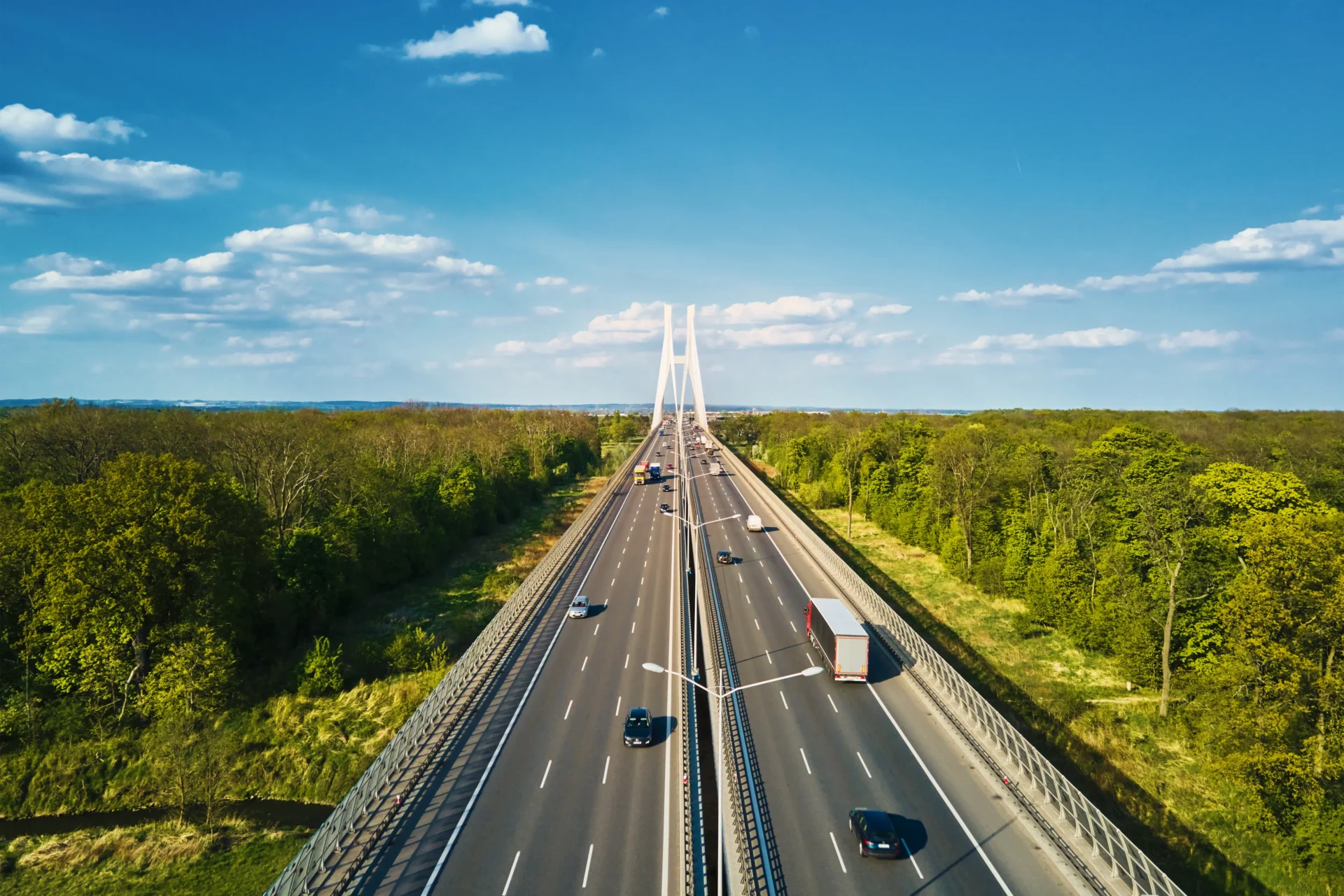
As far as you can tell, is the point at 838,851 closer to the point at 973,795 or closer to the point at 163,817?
the point at 973,795

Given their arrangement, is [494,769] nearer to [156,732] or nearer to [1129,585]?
[156,732]

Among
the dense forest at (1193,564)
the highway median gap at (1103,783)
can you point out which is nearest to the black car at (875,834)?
the highway median gap at (1103,783)

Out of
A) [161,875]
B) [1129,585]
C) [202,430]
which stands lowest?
[161,875]

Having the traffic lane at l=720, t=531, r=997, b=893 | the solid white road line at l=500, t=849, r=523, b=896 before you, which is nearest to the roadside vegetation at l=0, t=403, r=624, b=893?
the solid white road line at l=500, t=849, r=523, b=896

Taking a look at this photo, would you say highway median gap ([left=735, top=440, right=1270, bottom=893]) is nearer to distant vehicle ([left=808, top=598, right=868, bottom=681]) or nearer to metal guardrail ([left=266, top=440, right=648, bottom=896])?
distant vehicle ([left=808, top=598, right=868, bottom=681])

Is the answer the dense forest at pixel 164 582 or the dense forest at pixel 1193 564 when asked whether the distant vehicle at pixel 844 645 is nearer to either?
the dense forest at pixel 1193 564

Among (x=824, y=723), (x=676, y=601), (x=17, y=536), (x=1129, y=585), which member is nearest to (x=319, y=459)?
(x=17, y=536)
